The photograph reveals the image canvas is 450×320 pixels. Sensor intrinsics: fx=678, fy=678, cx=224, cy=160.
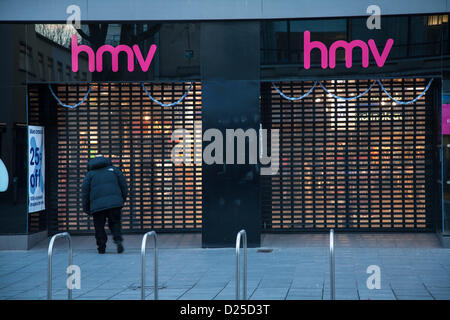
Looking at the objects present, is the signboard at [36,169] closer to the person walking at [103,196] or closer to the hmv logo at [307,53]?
the person walking at [103,196]

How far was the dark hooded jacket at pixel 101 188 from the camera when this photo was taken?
1293 centimetres

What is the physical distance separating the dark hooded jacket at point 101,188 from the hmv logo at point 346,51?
4.40 meters

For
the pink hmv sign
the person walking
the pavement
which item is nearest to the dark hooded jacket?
the person walking

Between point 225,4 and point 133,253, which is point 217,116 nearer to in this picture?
point 225,4


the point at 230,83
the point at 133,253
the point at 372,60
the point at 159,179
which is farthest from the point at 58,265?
the point at 372,60

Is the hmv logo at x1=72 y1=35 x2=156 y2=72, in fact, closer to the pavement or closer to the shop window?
the shop window

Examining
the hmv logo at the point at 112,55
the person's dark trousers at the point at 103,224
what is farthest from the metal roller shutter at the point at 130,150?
the person's dark trousers at the point at 103,224

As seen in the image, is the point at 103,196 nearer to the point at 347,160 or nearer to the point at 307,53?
the point at 307,53

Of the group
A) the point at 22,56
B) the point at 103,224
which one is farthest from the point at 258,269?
the point at 22,56

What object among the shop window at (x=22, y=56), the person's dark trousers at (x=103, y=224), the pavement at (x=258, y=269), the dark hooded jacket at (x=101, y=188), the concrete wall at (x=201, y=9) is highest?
the concrete wall at (x=201, y=9)

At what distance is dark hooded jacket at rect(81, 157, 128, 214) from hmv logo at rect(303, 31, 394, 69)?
14.4 feet

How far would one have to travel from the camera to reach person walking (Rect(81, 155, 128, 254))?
12.9 metres

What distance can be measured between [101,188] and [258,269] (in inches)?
144

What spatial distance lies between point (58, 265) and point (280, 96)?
6.03m
